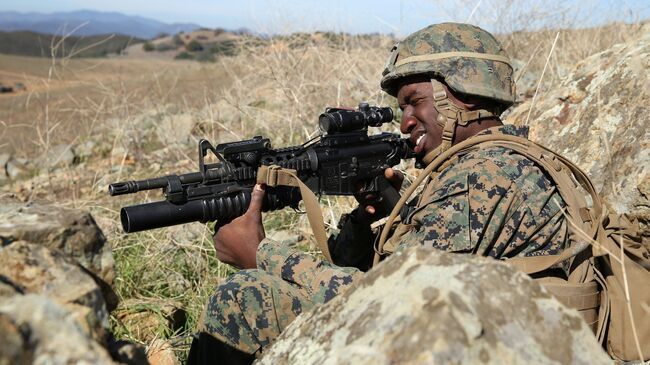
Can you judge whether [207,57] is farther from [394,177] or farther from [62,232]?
[62,232]

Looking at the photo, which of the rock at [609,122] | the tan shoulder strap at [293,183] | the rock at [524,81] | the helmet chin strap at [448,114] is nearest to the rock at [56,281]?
the tan shoulder strap at [293,183]

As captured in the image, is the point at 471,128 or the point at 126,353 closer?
the point at 126,353

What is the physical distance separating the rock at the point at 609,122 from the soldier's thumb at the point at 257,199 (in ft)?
5.50

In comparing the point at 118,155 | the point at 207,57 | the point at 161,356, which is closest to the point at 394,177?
the point at 161,356

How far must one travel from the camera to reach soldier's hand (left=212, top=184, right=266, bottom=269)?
2.80 meters

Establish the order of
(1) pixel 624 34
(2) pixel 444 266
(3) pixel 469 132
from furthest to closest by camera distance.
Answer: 1. (1) pixel 624 34
2. (3) pixel 469 132
3. (2) pixel 444 266

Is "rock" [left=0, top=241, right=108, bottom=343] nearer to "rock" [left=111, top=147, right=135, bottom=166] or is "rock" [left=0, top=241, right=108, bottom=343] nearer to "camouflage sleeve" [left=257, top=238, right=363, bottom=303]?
"camouflage sleeve" [left=257, top=238, right=363, bottom=303]

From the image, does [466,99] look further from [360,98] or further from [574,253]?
[360,98]

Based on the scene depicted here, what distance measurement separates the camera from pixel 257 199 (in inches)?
114

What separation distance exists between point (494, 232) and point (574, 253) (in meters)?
0.28

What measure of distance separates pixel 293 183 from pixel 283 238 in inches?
70.1

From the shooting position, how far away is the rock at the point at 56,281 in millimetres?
1467

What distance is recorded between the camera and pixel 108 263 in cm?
181

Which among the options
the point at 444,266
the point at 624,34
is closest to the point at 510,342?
the point at 444,266
